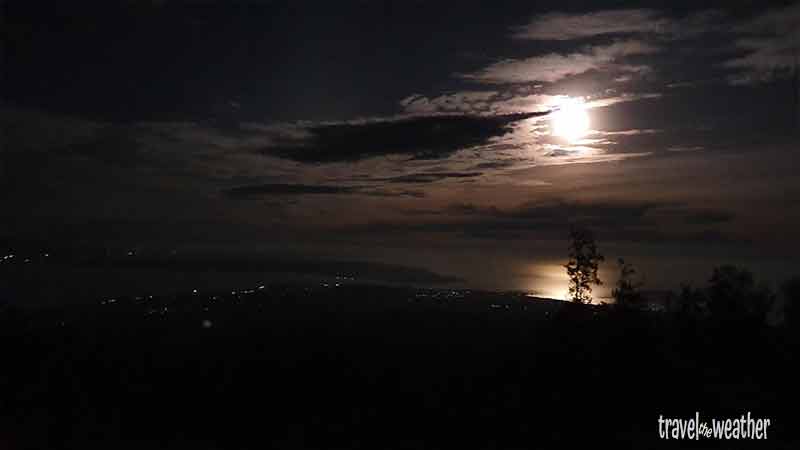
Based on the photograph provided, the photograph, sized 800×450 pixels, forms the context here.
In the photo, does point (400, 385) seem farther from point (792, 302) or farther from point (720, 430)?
point (792, 302)

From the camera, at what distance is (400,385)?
52.9 m

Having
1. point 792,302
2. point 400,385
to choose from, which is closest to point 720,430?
point 400,385

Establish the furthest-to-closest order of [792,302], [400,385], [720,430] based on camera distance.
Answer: [792,302] → [400,385] → [720,430]

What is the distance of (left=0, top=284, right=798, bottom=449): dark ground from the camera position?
3869cm

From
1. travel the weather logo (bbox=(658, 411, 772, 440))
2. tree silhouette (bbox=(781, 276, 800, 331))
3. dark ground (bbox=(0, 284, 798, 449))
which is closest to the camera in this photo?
travel the weather logo (bbox=(658, 411, 772, 440))

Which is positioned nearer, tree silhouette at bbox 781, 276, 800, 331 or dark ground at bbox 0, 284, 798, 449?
dark ground at bbox 0, 284, 798, 449

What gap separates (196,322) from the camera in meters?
134

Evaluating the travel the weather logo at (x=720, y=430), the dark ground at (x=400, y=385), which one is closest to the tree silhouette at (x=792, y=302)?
the dark ground at (x=400, y=385)

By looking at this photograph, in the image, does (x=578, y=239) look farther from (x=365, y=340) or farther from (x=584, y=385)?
(x=365, y=340)

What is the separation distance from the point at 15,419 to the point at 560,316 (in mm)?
43262

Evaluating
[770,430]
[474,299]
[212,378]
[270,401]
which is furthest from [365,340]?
[474,299]

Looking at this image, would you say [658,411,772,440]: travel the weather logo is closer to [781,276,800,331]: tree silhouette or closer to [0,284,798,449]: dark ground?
[0,284,798,449]: dark ground

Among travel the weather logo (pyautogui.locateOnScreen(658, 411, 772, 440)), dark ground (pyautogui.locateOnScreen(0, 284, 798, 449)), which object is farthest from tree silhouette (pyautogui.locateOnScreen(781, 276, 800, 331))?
travel the weather logo (pyautogui.locateOnScreen(658, 411, 772, 440))

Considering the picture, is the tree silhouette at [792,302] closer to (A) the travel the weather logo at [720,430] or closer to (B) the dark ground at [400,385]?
(B) the dark ground at [400,385]
